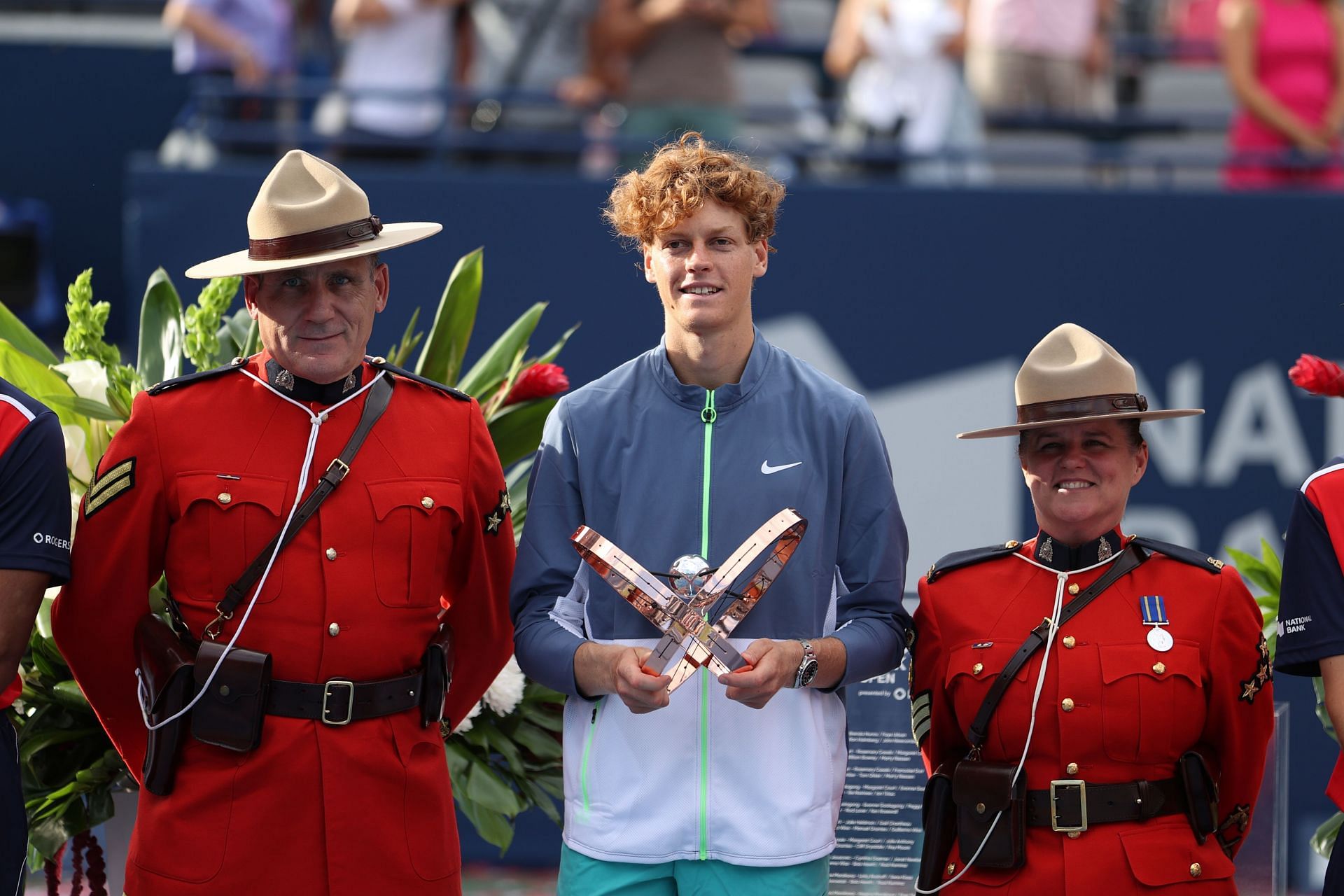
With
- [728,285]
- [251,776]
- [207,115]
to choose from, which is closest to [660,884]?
[251,776]

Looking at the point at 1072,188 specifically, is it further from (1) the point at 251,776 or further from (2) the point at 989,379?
(1) the point at 251,776

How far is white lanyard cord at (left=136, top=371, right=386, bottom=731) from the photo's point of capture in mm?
3432

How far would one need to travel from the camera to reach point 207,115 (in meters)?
7.43

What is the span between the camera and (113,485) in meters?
3.49

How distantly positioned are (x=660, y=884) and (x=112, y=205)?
687 centimetres

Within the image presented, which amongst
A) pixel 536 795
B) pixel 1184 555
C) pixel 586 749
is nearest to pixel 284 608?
pixel 586 749

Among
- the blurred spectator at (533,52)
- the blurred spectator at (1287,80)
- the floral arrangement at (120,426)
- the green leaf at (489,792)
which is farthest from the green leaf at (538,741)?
the blurred spectator at (1287,80)

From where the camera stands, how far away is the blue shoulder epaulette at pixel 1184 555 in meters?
3.64

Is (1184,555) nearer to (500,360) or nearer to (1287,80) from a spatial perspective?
(500,360)

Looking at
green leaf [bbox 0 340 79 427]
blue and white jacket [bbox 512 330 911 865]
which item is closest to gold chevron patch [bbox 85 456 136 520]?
blue and white jacket [bbox 512 330 911 865]

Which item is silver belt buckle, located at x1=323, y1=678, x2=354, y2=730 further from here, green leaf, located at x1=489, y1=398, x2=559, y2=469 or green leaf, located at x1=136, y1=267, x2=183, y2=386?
green leaf, located at x1=136, y1=267, x2=183, y2=386

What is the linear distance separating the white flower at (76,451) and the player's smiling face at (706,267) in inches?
64.4

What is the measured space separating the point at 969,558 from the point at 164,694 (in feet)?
5.39

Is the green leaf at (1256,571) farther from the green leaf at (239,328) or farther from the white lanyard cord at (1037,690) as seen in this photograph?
the green leaf at (239,328)
